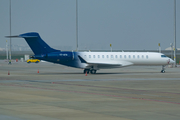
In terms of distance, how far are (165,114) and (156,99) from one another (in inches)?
180

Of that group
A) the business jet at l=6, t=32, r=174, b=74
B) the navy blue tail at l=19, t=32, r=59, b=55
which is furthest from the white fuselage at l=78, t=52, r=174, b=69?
the navy blue tail at l=19, t=32, r=59, b=55

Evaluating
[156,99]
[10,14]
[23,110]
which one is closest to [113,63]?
[156,99]

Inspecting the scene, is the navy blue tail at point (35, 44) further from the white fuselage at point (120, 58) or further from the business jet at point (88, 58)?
the white fuselage at point (120, 58)

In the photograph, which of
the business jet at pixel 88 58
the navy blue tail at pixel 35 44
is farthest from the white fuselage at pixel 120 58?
the navy blue tail at pixel 35 44

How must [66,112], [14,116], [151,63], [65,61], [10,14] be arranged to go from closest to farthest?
[14,116] → [66,112] → [65,61] → [151,63] → [10,14]

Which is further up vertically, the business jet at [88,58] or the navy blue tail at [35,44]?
the navy blue tail at [35,44]

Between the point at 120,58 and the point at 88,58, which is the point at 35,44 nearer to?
the point at 88,58

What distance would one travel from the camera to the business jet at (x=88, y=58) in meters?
39.8

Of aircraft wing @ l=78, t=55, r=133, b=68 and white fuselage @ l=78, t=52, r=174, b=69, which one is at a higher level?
white fuselage @ l=78, t=52, r=174, b=69

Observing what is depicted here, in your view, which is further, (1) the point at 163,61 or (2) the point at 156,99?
(1) the point at 163,61

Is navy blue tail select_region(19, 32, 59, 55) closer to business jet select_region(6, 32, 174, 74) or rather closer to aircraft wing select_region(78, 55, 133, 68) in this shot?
business jet select_region(6, 32, 174, 74)

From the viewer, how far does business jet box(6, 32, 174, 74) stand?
39844 mm

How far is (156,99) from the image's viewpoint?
17094 millimetres

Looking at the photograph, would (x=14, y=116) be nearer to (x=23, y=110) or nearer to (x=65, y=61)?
(x=23, y=110)
